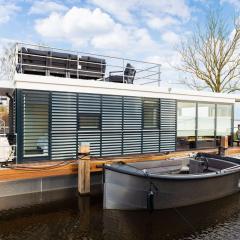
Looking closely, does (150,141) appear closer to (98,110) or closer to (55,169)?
(98,110)

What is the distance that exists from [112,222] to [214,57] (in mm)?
17753

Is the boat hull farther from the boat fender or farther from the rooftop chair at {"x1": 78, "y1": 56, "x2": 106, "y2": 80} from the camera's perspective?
the rooftop chair at {"x1": 78, "y1": 56, "x2": 106, "y2": 80}

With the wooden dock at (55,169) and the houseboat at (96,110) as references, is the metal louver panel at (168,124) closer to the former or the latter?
the houseboat at (96,110)

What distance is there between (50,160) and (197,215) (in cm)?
473

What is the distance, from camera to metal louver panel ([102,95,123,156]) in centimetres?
1060

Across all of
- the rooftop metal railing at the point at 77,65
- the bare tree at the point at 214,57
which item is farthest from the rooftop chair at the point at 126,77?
the bare tree at the point at 214,57

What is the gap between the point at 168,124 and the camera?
12.2 metres

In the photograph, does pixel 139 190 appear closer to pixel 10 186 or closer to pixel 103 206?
pixel 103 206

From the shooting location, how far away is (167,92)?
39.3ft

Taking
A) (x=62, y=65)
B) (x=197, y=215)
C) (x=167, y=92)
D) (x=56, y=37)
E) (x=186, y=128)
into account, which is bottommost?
(x=197, y=215)

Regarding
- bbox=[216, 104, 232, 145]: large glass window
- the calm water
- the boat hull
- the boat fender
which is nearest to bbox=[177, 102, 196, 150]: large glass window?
bbox=[216, 104, 232, 145]: large glass window

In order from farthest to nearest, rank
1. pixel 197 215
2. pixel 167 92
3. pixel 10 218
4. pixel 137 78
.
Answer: pixel 137 78 < pixel 167 92 < pixel 197 215 < pixel 10 218

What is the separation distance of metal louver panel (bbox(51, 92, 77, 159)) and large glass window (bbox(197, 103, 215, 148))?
227 inches

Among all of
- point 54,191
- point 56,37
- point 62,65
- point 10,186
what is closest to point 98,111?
point 62,65
